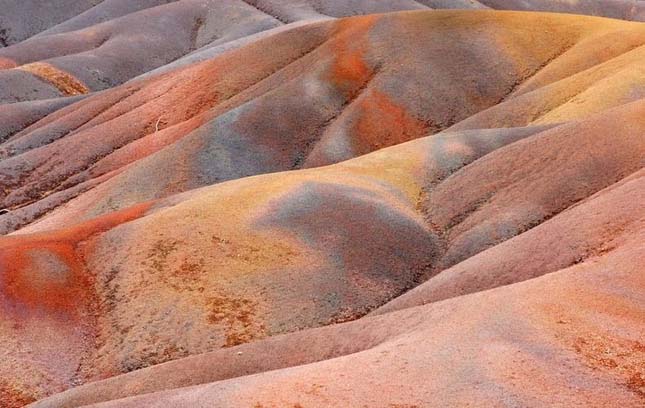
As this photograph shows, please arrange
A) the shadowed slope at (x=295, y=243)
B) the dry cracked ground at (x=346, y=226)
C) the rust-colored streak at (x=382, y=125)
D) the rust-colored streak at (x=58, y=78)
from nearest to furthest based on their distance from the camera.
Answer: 1. the dry cracked ground at (x=346, y=226)
2. the shadowed slope at (x=295, y=243)
3. the rust-colored streak at (x=382, y=125)
4. the rust-colored streak at (x=58, y=78)

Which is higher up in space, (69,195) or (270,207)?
(270,207)

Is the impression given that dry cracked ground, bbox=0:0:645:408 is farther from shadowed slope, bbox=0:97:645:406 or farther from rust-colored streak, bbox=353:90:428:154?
rust-colored streak, bbox=353:90:428:154

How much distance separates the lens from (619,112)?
3994cm

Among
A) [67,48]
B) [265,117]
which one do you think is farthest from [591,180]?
[67,48]

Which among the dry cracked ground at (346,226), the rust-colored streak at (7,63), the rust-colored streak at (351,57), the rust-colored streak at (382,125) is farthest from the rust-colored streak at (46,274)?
the rust-colored streak at (7,63)

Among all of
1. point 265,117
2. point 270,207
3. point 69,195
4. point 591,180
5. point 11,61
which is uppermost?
point 591,180

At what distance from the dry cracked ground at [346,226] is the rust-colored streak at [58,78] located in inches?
956

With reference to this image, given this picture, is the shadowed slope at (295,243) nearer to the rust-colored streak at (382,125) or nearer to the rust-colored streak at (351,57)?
the rust-colored streak at (382,125)

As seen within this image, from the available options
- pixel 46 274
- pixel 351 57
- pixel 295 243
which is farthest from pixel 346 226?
pixel 351 57

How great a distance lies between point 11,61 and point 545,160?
387ft

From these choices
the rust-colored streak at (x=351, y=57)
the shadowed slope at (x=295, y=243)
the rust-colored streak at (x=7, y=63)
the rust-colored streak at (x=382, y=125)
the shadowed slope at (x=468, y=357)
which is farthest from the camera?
the rust-colored streak at (x=7, y=63)

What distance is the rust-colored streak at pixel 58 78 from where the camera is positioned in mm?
118312

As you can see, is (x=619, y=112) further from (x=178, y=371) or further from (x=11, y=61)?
(x=11, y=61)

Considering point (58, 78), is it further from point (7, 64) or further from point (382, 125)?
point (382, 125)
